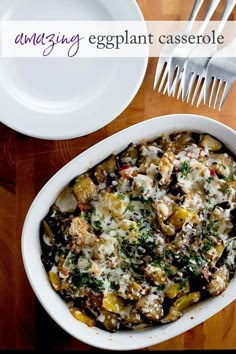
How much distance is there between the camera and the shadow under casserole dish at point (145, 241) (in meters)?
1.92

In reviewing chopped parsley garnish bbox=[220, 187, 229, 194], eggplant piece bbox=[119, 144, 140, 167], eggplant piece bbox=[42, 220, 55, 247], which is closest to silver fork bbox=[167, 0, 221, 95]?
eggplant piece bbox=[119, 144, 140, 167]

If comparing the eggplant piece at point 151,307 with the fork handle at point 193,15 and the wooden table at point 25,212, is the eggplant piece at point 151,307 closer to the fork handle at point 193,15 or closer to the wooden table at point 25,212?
the wooden table at point 25,212

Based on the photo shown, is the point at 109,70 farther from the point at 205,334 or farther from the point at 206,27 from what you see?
the point at 205,334

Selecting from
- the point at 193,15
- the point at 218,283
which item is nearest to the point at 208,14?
the point at 193,15

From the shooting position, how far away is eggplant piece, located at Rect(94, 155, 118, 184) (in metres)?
1.99

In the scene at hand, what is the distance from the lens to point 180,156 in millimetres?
1977

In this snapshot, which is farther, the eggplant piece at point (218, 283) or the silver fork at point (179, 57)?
the silver fork at point (179, 57)

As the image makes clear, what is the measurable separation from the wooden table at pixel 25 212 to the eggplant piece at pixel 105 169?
0.16m

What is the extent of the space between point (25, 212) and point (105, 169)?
0.31m

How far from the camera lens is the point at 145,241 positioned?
194cm

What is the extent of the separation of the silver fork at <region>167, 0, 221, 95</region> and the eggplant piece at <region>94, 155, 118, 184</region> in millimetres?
306

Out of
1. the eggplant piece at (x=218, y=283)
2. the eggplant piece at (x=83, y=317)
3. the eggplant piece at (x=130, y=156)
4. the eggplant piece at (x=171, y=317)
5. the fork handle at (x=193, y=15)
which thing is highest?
the fork handle at (x=193, y=15)

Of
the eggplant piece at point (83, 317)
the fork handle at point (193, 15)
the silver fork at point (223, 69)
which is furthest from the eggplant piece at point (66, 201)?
the fork handle at point (193, 15)

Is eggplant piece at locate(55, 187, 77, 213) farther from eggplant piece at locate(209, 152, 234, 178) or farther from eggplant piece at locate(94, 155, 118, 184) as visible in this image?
eggplant piece at locate(209, 152, 234, 178)
